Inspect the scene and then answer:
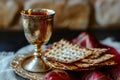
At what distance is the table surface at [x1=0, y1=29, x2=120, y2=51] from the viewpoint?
3.30ft

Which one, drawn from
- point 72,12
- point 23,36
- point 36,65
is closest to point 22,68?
point 36,65

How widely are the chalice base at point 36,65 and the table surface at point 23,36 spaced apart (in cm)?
26

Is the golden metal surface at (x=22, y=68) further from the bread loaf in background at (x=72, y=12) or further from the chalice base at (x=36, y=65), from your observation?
the bread loaf in background at (x=72, y=12)

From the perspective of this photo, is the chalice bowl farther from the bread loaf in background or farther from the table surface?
the bread loaf in background

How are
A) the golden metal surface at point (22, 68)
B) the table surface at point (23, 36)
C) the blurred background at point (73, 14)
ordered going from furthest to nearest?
the blurred background at point (73, 14), the table surface at point (23, 36), the golden metal surface at point (22, 68)

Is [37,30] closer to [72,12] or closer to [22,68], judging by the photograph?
[22,68]

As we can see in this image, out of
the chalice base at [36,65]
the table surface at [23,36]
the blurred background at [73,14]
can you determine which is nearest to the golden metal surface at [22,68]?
the chalice base at [36,65]

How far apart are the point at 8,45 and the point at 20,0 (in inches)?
16.9

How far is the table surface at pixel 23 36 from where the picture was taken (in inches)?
39.6

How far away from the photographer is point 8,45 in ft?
3.31

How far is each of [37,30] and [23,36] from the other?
522 mm

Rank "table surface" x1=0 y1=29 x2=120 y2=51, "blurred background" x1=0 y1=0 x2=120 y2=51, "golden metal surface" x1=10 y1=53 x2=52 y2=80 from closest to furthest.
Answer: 1. "golden metal surface" x1=10 y1=53 x2=52 y2=80
2. "table surface" x1=0 y1=29 x2=120 y2=51
3. "blurred background" x1=0 y1=0 x2=120 y2=51

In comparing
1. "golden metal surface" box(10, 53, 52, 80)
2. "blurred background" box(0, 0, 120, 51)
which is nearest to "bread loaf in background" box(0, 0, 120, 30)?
"blurred background" box(0, 0, 120, 51)

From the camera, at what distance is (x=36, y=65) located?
0.67 metres
